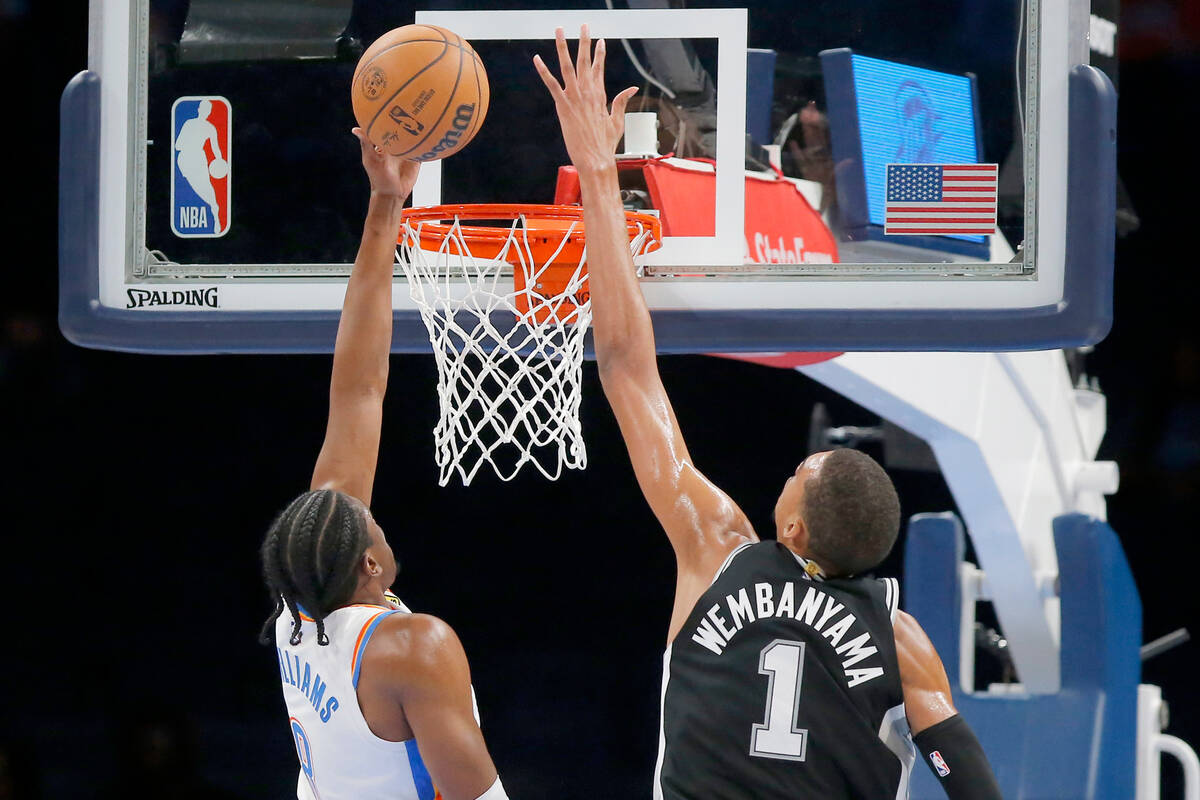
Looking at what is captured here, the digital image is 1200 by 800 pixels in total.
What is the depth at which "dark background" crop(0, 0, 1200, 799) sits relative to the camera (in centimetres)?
845

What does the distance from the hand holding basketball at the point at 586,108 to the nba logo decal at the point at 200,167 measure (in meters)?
0.82

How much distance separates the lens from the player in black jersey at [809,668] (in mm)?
2129

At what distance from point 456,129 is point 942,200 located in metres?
1.07

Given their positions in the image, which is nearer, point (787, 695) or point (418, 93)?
point (787, 695)

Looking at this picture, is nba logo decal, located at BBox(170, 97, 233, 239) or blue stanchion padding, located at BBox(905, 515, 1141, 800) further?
blue stanchion padding, located at BBox(905, 515, 1141, 800)

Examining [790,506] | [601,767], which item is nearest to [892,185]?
[790,506]

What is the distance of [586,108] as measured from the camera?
9.37ft

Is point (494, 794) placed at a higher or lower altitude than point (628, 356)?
lower

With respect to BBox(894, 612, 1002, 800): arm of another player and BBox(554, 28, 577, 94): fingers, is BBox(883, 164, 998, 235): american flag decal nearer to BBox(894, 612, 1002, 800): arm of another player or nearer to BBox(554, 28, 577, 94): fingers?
BBox(554, 28, 577, 94): fingers

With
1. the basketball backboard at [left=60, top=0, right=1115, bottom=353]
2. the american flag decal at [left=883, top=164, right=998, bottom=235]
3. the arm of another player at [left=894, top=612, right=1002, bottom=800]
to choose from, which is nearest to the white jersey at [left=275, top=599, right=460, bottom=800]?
the arm of another player at [left=894, top=612, right=1002, bottom=800]

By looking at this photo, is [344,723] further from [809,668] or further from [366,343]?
[366,343]

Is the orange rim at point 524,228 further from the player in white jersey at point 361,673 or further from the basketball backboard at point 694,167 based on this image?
the player in white jersey at point 361,673

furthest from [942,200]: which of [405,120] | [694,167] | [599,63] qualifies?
[405,120]

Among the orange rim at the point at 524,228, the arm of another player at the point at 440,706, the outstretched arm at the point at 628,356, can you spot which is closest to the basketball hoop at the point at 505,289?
the orange rim at the point at 524,228
